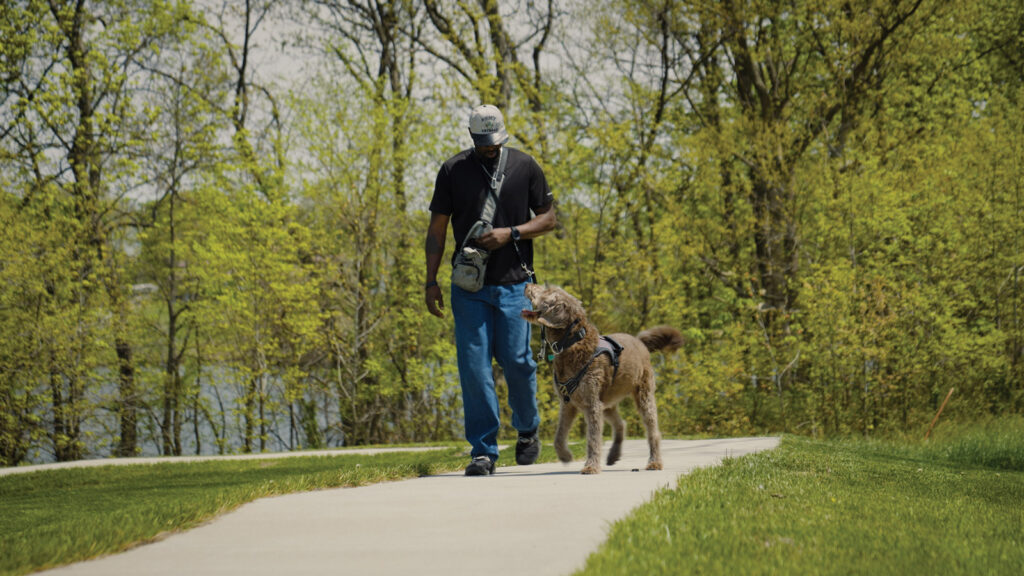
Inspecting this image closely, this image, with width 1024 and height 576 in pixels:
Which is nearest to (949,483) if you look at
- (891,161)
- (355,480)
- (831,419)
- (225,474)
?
(355,480)

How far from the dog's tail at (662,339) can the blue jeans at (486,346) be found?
42.5 inches

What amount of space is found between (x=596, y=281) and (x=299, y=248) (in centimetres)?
814

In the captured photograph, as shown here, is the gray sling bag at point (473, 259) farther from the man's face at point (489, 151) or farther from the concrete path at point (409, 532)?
the concrete path at point (409, 532)

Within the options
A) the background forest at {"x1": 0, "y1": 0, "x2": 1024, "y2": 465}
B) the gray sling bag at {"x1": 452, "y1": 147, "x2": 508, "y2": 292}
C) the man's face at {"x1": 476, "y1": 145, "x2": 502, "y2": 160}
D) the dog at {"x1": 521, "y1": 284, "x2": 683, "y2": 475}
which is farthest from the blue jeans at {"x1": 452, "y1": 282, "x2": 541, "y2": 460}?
the background forest at {"x1": 0, "y1": 0, "x2": 1024, "y2": 465}

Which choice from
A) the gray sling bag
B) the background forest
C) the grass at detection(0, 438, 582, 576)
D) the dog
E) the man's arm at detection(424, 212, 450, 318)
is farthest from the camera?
the background forest

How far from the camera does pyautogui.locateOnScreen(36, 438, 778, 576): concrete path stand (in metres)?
3.25

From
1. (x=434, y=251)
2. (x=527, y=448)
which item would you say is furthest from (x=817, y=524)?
(x=434, y=251)

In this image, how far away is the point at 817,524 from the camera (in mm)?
4137

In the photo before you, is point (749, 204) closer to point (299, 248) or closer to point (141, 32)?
point (299, 248)

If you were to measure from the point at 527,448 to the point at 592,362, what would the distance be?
4.42 feet

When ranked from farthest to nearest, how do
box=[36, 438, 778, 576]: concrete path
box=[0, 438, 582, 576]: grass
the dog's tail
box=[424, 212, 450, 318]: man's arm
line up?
the dog's tail, box=[424, 212, 450, 318]: man's arm, box=[0, 438, 582, 576]: grass, box=[36, 438, 778, 576]: concrete path

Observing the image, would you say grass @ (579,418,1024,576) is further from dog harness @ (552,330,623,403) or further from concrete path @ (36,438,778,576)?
dog harness @ (552,330,623,403)

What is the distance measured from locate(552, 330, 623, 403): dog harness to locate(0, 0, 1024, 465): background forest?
9.44 m

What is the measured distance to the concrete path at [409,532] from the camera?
3.25m
